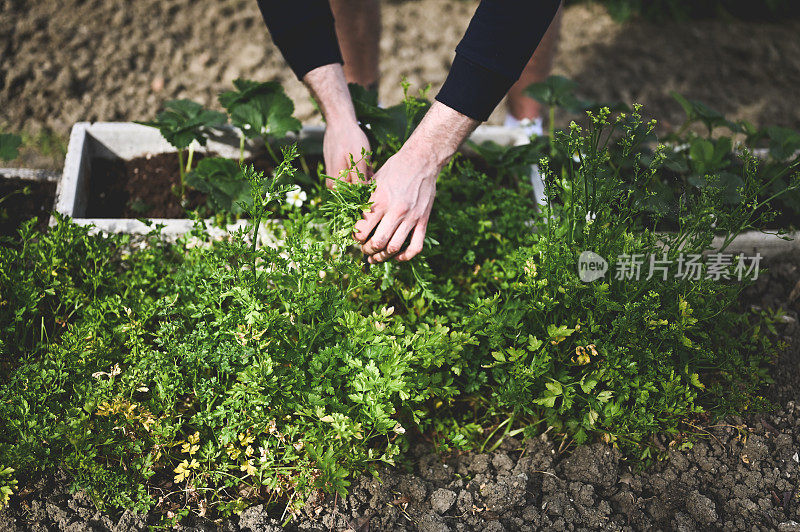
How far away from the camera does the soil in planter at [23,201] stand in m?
2.54

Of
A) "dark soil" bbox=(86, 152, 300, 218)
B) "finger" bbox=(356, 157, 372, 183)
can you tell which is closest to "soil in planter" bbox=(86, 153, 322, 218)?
"dark soil" bbox=(86, 152, 300, 218)

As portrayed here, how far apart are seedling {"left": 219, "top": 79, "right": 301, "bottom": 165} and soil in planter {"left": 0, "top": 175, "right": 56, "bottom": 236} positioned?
2.83 ft

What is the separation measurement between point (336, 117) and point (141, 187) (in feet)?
3.52

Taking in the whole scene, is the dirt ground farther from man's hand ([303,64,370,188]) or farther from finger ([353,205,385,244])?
finger ([353,205,385,244])

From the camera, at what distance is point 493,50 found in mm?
1847

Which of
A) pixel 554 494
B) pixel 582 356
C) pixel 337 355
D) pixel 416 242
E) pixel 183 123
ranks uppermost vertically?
pixel 183 123

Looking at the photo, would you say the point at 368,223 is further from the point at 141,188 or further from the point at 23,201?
the point at 23,201

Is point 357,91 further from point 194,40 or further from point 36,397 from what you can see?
point 194,40

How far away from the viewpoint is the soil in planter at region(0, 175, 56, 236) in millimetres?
2537

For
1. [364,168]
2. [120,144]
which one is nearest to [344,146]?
[364,168]

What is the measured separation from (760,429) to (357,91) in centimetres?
190

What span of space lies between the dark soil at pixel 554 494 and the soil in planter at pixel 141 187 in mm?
1210

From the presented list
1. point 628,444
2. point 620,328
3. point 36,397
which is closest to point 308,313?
point 36,397

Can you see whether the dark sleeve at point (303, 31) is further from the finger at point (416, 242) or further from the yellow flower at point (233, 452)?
the yellow flower at point (233, 452)
